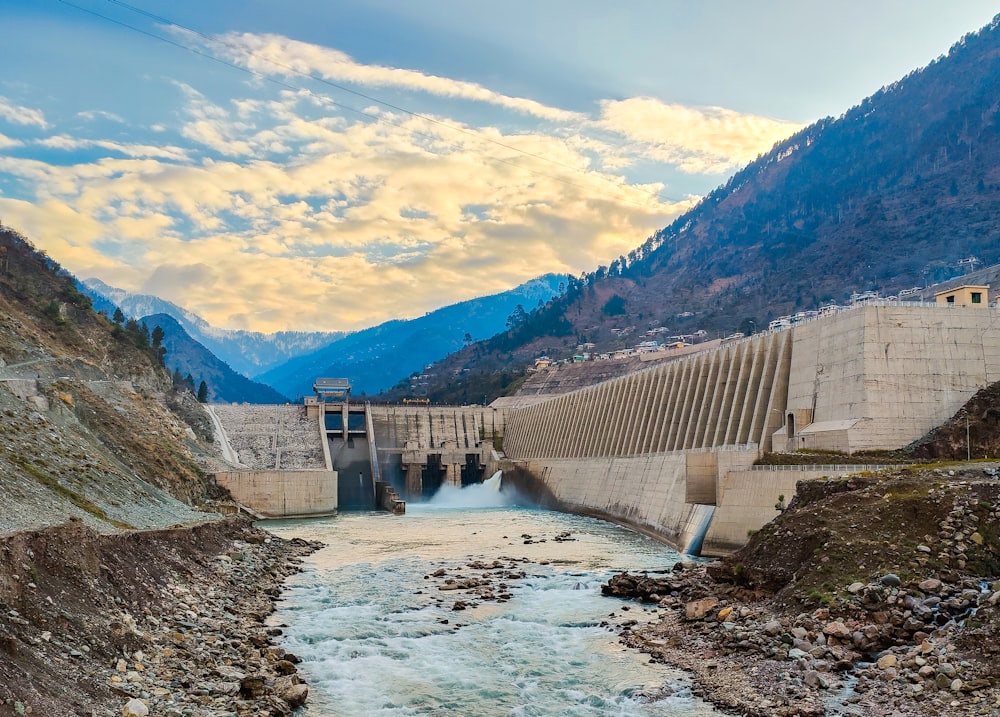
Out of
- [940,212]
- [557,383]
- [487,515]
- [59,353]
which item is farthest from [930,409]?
[940,212]

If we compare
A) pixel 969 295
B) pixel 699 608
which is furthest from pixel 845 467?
pixel 969 295

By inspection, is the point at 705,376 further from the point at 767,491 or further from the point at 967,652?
the point at 967,652

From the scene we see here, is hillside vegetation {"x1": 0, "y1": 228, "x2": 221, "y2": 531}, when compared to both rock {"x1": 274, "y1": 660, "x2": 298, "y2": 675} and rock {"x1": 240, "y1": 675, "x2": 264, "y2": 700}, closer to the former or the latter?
rock {"x1": 274, "y1": 660, "x2": 298, "y2": 675}

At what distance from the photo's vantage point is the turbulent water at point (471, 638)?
1698 centimetres

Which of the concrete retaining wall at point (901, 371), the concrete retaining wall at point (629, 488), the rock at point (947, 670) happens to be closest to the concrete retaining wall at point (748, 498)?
the concrete retaining wall at point (629, 488)

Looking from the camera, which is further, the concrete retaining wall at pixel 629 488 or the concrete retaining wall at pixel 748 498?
the concrete retaining wall at pixel 629 488

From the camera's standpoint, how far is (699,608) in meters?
22.0

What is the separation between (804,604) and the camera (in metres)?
A: 19.8

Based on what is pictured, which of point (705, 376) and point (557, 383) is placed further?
point (557, 383)

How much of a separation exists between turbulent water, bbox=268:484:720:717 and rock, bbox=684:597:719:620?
207cm

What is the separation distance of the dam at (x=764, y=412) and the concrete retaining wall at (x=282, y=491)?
1888cm

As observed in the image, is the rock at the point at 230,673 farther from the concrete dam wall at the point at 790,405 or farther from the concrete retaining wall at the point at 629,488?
the concrete retaining wall at the point at 629,488

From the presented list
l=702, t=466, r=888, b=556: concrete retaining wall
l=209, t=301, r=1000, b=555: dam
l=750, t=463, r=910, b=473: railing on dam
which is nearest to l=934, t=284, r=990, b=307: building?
l=209, t=301, r=1000, b=555: dam

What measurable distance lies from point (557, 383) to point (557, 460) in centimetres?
7923
